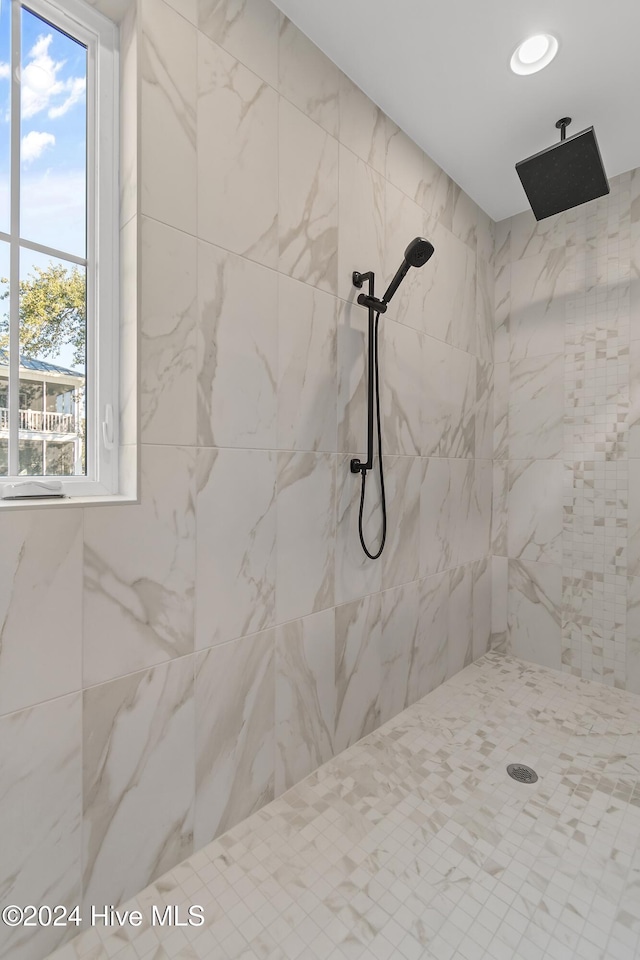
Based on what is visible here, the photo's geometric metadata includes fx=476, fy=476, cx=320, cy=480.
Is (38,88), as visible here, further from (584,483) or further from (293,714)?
(584,483)

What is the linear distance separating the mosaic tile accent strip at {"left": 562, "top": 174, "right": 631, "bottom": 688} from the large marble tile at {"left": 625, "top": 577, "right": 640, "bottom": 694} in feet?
0.07

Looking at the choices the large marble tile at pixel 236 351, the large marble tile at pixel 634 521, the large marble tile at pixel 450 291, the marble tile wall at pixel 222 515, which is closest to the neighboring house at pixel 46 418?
the marble tile wall at pixel 222 515

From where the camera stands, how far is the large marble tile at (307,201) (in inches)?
57.2

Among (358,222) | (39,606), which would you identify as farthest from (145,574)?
(358,222)

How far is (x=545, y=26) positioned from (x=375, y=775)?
8.11ft

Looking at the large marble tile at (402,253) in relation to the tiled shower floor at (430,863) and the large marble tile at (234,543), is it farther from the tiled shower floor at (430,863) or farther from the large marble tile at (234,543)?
the tiled shower floor at (430,863)

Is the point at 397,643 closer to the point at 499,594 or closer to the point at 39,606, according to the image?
the point at 499,594

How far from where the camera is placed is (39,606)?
3.19 feet

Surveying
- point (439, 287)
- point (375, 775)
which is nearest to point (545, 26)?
point (439, 287)

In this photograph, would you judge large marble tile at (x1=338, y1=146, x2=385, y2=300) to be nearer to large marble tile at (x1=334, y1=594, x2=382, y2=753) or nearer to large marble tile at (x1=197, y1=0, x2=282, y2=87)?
large marble tile at (x1=197, y1=0, x2=282, y2=87)

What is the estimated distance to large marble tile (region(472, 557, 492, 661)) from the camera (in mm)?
2514

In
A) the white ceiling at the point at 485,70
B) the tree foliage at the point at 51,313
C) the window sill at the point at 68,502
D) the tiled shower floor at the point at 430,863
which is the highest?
the white ceiling at the point at 485,70

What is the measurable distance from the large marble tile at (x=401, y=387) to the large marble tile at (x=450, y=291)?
19cm

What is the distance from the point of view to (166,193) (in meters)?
1.17
